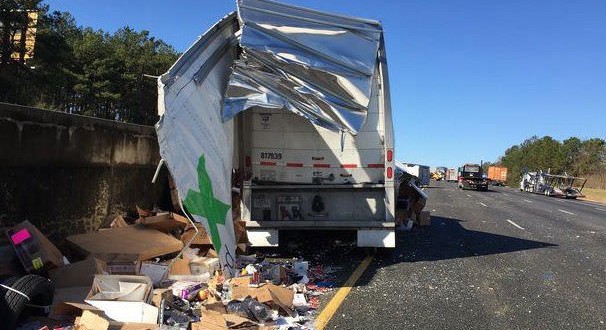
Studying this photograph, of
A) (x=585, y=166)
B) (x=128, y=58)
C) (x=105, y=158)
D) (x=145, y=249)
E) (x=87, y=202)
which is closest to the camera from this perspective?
(x=145, y=249)

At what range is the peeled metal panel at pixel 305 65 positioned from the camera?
704 centimetres

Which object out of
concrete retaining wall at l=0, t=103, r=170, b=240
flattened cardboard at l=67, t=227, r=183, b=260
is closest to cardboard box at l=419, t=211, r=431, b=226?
concrete retaining wall at l=0, t=103, r=170, b=240

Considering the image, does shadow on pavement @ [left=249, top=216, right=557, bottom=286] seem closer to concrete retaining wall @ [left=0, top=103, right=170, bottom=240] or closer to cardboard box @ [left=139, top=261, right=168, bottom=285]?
cardboard box @ [left=139, top=261, right=168, bottom=285]

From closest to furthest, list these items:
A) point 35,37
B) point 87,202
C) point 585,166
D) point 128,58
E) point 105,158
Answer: point 87,202, point 105,158, point 35,37, point 128,58, point 585,166

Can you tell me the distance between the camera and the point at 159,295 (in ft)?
16.4

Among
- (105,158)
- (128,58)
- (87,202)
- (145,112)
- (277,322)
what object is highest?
(128,58)

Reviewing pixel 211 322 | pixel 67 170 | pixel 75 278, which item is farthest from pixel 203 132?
pixel 211 322

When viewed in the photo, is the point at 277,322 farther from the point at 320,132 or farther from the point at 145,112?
the point at 145,112

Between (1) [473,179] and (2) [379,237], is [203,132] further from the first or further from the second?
(1) [473,179]

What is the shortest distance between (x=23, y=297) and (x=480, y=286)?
529 centimetres

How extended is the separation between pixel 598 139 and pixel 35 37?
75.5 meters

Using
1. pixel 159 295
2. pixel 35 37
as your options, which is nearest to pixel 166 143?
pixel 159 295

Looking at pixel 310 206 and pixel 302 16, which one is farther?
pixel 310 206

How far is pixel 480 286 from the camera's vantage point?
23.2 ft
